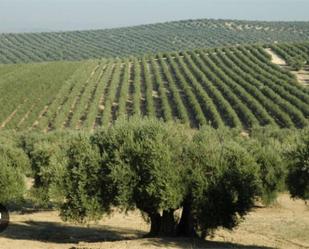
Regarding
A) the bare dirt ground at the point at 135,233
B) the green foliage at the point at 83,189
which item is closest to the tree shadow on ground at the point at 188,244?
the bare dirt ground at the point at 135,233

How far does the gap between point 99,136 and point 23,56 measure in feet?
410

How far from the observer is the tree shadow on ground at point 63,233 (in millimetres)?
24953

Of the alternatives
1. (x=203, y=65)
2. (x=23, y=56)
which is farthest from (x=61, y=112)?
(x=23, y=56)

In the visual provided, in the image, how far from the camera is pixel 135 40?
178000mm

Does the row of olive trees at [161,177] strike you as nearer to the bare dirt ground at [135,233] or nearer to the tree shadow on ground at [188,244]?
the tree shadow on ground at [188,244]

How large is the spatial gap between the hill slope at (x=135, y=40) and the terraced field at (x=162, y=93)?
157 ft

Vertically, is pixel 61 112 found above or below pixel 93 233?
above

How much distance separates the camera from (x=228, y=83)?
74.4 m

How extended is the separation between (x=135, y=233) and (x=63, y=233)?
151 inches

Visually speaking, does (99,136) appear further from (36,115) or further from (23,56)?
(23,56)

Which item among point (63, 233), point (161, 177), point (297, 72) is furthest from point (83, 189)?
point (297, 72)

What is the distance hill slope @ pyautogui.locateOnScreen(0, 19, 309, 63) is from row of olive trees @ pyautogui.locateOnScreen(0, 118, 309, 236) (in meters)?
119

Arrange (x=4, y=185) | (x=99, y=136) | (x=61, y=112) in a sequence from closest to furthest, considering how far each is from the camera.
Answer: (x=99, y=136), (x=4, y=185), (x=61, y=112)

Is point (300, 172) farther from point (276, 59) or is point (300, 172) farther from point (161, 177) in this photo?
point (276, 59)
